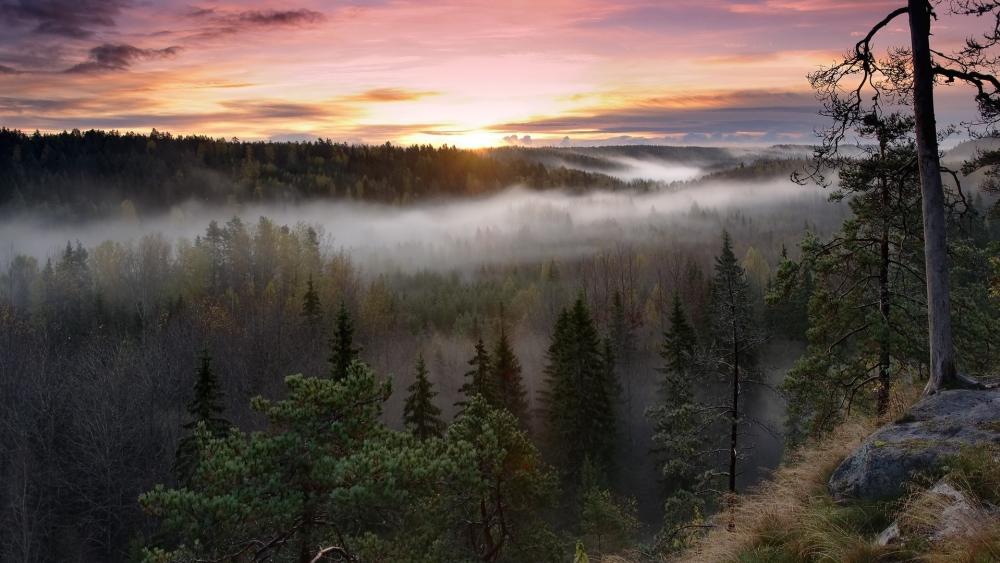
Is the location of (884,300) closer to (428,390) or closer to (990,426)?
(990,426)

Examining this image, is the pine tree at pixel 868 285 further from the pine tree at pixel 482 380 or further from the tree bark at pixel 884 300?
the pine tree at pixel 482 380

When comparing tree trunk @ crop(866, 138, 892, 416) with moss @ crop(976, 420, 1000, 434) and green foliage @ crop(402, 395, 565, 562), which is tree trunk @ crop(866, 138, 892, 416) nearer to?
moss @ crop(976, 420, 1000, 434)

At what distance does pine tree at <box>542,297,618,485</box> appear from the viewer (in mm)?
45375

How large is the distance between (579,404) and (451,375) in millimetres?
25536

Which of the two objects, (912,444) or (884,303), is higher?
(884,303)

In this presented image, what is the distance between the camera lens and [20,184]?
141m

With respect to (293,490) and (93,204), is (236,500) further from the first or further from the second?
(93,204)

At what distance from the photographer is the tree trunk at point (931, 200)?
11641 mm

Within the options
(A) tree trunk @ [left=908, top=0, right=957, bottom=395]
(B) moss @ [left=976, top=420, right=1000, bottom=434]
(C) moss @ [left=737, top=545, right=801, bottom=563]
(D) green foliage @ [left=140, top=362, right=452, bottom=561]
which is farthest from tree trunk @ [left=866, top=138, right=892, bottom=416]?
(D) green foliage @ [left=140, top=362, right=452, bottom=561]

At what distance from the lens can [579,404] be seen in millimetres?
45344

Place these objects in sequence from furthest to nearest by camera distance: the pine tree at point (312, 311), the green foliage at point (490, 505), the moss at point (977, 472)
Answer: the pine tree at point (312, 311), the green foliage at point (490, 505), the moss at point (977, 472)

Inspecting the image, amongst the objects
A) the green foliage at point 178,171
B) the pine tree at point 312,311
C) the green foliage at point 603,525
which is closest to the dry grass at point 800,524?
the green foliage at point 603,525

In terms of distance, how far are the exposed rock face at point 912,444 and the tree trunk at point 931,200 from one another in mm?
1164

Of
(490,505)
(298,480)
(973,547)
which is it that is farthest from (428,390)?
(973,547)
